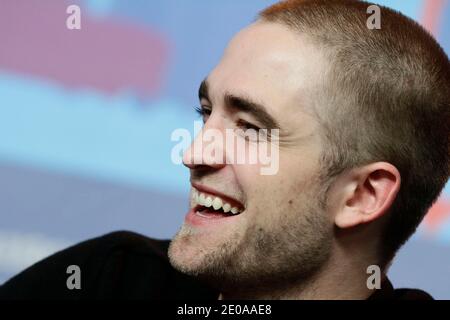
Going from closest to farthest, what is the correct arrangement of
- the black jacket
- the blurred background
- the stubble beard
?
the stubble beard → the black jacket → the blurred background

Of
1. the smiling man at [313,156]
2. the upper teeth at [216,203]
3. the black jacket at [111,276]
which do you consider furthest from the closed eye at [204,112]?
the black jacket at [111,276]

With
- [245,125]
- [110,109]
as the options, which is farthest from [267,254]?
[110,109]

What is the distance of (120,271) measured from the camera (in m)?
1.27

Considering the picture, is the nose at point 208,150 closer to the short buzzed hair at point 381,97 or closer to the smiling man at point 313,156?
the smiling man at point 313,156

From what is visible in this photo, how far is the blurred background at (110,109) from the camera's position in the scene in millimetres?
1609

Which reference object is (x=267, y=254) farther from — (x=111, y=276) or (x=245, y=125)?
(x=111, y=276)

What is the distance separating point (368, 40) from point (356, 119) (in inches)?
4.8

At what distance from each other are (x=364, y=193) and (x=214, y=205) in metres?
0.23

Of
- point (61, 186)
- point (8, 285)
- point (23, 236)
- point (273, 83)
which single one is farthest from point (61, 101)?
point (273, 83)

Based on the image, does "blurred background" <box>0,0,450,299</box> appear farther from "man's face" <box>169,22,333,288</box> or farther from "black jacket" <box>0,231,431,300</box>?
"man's face" <box>169,22,333,288</box>

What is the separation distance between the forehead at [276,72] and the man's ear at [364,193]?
5.3 inches

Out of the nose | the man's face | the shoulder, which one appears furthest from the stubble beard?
the shoulder

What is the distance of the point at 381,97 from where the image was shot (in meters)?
1.07

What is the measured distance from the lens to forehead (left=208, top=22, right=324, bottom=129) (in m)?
1.06
